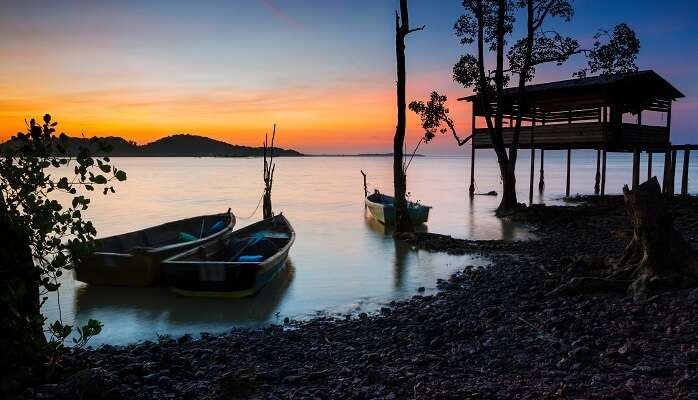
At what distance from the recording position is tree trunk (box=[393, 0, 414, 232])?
55.3 ft

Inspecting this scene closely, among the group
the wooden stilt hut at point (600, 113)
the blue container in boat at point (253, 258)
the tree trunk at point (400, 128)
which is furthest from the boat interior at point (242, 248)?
the wooden stilt hut at point (600, 113)

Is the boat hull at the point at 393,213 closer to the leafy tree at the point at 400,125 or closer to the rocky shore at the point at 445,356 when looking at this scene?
the leafy tree at the point at 400,125

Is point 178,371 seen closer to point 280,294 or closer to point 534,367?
point 534,367

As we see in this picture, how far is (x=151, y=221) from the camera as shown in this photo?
2634 cm

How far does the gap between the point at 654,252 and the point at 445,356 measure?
393 centimetres

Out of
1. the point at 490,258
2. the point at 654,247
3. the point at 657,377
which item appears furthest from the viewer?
the point at 490,258

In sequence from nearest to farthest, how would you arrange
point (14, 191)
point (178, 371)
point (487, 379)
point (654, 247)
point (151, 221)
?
point (14, 191)
point (487, 379)
point (178, 371)
point (654, 247)
point (151, 221)

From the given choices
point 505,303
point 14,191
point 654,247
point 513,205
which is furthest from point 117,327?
point 513,205

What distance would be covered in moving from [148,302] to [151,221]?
57.9 ft

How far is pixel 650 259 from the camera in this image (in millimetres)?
7477

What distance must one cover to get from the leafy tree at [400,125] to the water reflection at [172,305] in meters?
7.40

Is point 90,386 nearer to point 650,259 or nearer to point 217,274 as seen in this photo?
point 217,274

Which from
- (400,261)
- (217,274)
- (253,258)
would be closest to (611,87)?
(400,261)

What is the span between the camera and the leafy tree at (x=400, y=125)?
1683 centimetres
